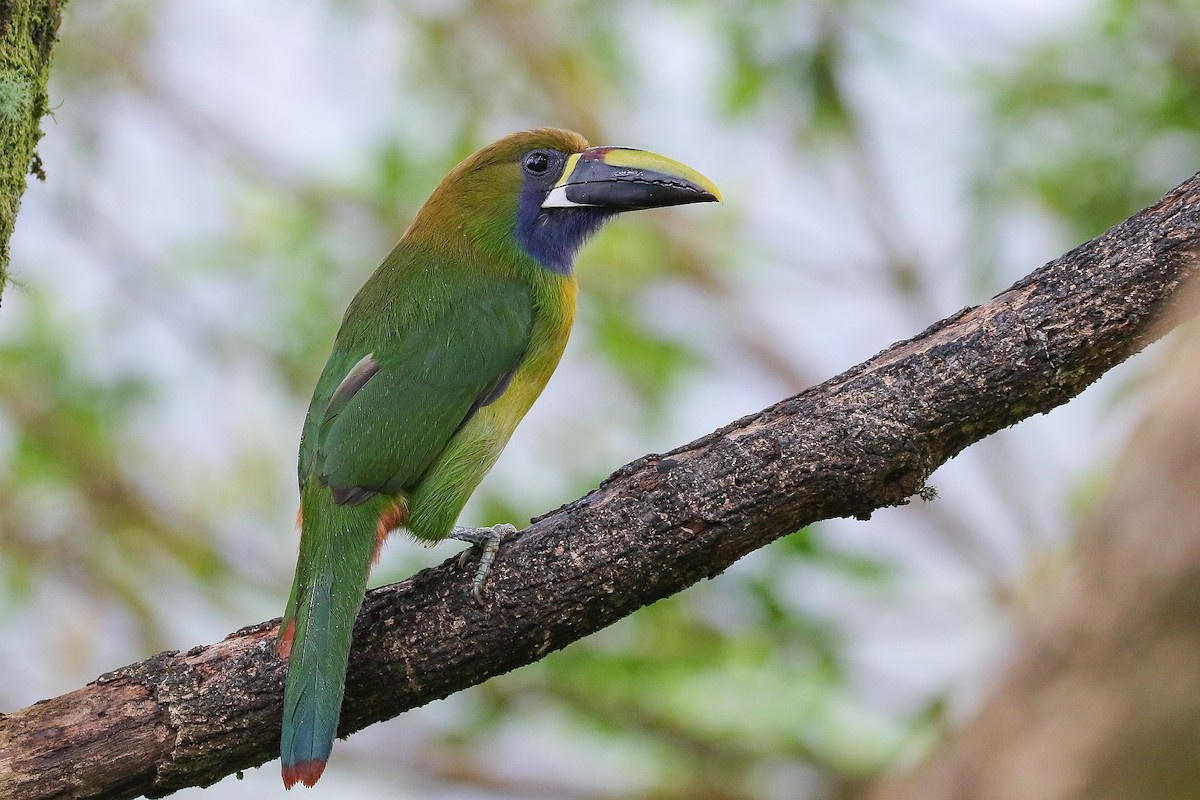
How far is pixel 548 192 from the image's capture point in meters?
4.04

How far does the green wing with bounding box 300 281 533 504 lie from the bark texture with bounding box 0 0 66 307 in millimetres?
839

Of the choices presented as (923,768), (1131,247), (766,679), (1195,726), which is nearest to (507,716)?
(766,679)

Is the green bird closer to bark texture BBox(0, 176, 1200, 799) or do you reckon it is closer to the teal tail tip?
the teal tail tip

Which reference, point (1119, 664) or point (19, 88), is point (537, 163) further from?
point (1119, 664)

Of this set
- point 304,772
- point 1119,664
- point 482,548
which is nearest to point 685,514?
point 482,548

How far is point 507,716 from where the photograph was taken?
528 centimetres

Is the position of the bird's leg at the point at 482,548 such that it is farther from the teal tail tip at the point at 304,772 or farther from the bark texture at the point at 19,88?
the bark texture at the point at 19,88

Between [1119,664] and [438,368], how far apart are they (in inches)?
73.3

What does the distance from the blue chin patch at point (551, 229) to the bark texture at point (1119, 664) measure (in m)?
1.67

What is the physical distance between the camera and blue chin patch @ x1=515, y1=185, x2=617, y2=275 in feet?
13.0

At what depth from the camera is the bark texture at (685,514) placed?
2719 millimetres

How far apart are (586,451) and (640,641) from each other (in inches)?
50.8

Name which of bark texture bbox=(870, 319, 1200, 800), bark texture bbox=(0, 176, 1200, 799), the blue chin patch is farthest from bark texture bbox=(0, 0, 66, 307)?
bark texture bbox=(870, 319, 1200, 800)

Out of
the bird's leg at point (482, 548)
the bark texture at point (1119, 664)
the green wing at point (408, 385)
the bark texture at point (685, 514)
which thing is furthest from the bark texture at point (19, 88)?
the bark texture at point (1119, 664)
